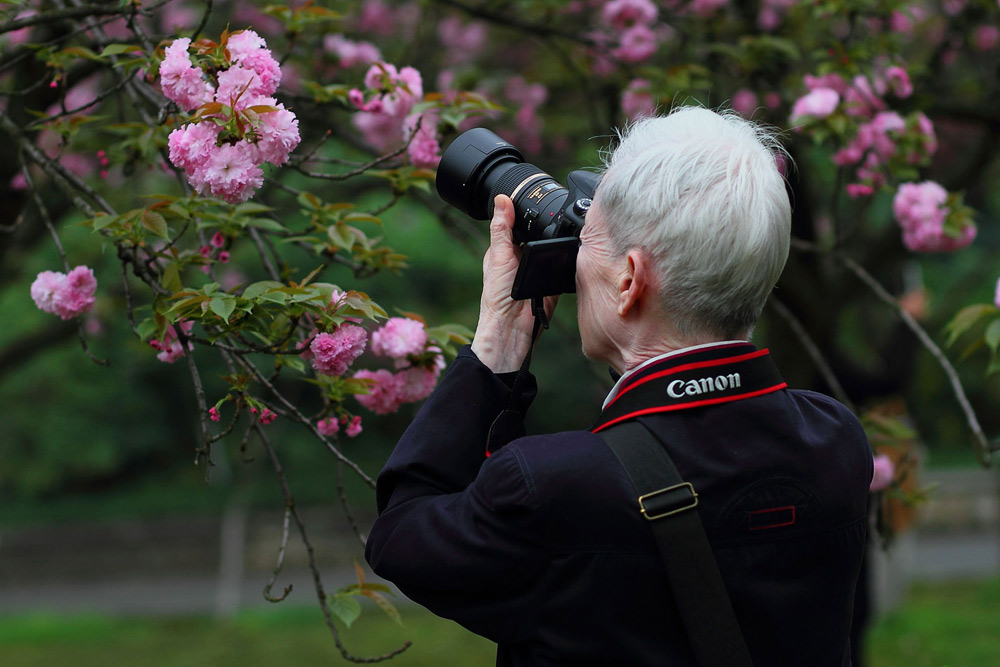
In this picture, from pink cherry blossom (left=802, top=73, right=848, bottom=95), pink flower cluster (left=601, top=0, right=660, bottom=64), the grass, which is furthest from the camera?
the grass

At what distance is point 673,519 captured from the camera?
45.1 inches

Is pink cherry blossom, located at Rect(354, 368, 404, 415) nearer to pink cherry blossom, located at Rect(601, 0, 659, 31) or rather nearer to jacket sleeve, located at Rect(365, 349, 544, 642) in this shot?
jacket sleeve, located at Rect(365, 349, 544, 642)

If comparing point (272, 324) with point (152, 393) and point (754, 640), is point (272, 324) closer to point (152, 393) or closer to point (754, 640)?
point (754, 640)

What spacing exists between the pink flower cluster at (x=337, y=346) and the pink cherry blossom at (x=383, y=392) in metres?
0.26

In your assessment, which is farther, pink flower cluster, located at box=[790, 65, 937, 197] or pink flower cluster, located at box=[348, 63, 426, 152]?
pink flower cluster, located at box=[790, 65, 937, 197]

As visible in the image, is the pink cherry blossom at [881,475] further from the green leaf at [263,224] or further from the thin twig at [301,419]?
the green leaf at [263,224]

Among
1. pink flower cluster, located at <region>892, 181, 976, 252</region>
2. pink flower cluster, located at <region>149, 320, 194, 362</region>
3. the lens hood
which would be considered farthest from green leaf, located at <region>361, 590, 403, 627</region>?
pink flower cluster, located at <region>892, 181, 976, 252</region>

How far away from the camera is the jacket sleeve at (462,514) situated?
1.17 m

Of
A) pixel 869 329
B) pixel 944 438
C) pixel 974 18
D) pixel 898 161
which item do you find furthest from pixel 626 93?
pixel 944 438

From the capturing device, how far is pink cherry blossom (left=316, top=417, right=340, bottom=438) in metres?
2.01

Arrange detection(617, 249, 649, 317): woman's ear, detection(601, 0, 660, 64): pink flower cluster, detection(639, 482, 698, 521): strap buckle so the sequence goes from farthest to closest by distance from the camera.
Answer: detection(601, 0, 660, 64): pink flower cluster < detection(617, 249, 649, 317): woman's ear < detection(639, 482, 698, 521): strap buckle

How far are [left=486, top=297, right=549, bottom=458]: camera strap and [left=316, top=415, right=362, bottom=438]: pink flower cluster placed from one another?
605 millimetres

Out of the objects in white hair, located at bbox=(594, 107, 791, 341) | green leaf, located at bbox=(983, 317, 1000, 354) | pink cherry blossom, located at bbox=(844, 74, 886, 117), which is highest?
white hair, located at bbox=(594, 107, 791, 341)

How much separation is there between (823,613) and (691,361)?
0.37 m
